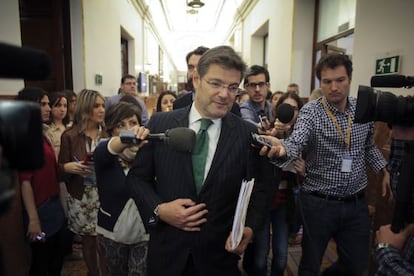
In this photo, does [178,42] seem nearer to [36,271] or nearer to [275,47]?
[275,47]

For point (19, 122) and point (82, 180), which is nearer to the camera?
point (19, 122)

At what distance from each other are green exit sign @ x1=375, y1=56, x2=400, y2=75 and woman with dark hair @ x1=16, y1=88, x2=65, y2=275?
9.50 ft

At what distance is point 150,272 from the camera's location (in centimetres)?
134

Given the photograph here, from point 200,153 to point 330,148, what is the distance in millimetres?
919

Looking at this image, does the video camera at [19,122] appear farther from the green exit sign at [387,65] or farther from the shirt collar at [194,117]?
the green exit sign at [387,65]

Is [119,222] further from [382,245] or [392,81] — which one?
[392,81]

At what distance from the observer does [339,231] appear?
6.23ft

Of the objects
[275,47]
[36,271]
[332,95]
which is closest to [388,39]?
[332,95]

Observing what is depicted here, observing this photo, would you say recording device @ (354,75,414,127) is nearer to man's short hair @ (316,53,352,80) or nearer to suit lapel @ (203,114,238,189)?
suit lapel @ (203,114,238,189)

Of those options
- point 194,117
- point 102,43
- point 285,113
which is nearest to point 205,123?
point 194,117

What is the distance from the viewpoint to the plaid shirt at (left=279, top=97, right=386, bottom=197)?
1811mm

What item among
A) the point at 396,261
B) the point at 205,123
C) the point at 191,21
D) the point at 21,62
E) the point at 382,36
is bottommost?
the point at 396,261

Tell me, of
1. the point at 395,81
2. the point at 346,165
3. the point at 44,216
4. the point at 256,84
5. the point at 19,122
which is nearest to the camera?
the point at 19,122

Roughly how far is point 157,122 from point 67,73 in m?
3.72
